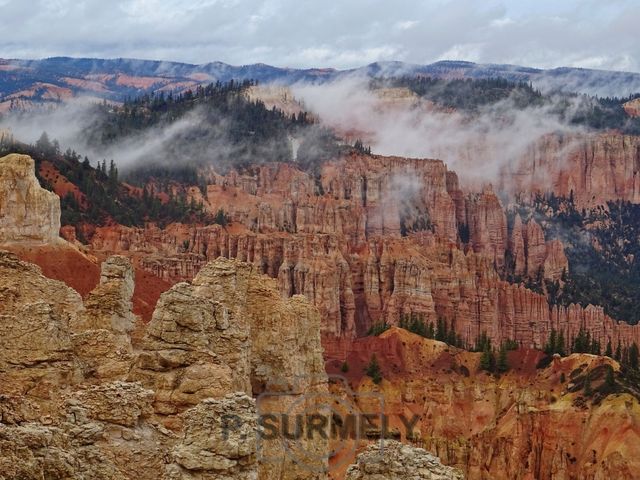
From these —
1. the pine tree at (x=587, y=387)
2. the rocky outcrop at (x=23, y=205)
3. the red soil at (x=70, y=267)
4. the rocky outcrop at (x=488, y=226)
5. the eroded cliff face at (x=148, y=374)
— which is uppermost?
the eroded cliff face at (x=148, y=374)

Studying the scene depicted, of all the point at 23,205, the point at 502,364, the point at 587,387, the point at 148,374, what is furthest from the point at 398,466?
the point at 502,364

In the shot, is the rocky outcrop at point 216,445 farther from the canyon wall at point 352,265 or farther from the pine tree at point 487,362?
the canyon wall at point 352,265

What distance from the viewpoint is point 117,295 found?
79.6 feet

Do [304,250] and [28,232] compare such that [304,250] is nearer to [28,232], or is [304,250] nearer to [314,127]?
[28,232]

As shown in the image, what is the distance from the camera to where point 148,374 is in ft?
57.3

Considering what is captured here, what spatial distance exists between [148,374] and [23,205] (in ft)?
157

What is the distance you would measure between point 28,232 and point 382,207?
87.8 meters

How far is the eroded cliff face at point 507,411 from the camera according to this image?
5700 cm

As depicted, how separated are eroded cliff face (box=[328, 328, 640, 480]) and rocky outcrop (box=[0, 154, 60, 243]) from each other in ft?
69.3

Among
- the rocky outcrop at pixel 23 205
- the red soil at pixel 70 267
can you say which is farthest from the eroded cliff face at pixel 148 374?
the rocky outcrop at pixel 23 205

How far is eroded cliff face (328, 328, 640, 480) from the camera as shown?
57.0 meters

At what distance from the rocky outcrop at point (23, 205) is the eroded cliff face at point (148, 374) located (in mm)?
37350

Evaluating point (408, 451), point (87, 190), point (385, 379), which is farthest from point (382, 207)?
point (408, 451)

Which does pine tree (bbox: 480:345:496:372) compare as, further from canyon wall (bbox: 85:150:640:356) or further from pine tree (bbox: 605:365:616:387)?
pine tree (bbox: 605:365:616:387)
